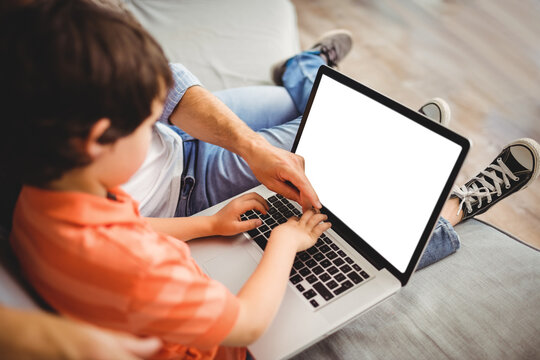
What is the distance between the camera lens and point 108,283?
0.45 metres

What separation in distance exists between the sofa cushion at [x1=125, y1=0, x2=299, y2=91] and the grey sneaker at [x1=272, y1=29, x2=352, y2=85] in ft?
0.14

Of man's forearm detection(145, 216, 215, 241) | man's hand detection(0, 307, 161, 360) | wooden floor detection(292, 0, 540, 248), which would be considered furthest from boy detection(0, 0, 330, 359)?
wooden floor detection(292, 0, 540, 248)

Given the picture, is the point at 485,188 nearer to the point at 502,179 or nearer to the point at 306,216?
the point at 502,179

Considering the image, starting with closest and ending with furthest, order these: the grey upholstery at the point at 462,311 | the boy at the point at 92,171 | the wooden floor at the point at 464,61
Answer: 1. the boy at the point at 92,171
2. the grey upholstery at the point at 462,311
3. the wooden floor at the point at 464,61

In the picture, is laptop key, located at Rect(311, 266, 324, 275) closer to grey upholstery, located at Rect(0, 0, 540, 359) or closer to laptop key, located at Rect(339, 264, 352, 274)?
laptop key, located at Rect(339, 264, 352, 274)

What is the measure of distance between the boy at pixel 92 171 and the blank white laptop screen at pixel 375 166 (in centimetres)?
33

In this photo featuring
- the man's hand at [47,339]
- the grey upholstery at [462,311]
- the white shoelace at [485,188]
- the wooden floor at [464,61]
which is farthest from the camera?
the wooden floor at [464,61]

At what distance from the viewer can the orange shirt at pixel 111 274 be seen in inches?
17.8

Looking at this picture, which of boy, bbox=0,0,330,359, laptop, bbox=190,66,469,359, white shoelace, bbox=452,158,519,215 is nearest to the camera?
boy, bbox=0,0,330,359

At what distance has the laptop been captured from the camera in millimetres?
628

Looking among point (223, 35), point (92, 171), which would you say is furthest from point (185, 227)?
point (223, 35)

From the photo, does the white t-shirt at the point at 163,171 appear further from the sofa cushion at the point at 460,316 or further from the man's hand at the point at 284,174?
the sofa cushion at the point at 460,316

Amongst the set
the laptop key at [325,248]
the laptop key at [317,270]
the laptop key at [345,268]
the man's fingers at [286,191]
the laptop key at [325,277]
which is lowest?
the laptop key at [317,270]

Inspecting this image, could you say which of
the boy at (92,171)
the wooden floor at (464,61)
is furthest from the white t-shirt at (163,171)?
the wooden floor at (464,61)
